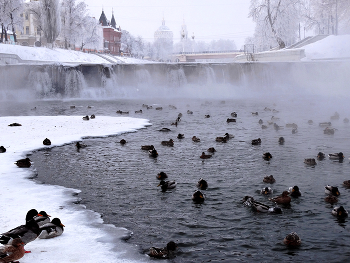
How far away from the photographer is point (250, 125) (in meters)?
18.7

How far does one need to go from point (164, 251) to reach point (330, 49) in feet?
178

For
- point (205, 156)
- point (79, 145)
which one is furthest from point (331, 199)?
point (79, 145)

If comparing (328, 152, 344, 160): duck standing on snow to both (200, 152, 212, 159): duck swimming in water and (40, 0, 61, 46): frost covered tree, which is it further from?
(40, 0, 61, 46): frost covered tree

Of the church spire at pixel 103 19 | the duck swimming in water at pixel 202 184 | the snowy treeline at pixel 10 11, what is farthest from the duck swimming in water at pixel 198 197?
the church spire at pixel 103 19

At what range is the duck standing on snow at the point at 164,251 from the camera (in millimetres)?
5434

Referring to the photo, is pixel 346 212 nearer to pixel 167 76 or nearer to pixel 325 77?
pixel 167 76

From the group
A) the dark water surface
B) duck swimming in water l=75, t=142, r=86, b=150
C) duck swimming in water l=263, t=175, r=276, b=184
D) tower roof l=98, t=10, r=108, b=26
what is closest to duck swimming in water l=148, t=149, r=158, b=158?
the dark water surface

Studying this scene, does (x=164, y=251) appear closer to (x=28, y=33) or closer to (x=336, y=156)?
(x=336, y=156)

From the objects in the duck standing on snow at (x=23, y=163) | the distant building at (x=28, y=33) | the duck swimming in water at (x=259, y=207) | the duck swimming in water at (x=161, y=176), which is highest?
the distant building at (x=28, y=33)

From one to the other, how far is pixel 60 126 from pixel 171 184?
11.3 metres

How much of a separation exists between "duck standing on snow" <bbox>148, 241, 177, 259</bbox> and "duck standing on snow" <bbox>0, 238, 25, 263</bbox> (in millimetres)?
1704

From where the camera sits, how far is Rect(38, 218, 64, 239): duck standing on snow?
5.95 meters

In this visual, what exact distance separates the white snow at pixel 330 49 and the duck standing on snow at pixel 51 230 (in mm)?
49494

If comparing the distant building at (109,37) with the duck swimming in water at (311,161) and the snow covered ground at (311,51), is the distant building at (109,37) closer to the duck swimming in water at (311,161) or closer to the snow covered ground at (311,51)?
the snow covered ground at (311,51)
